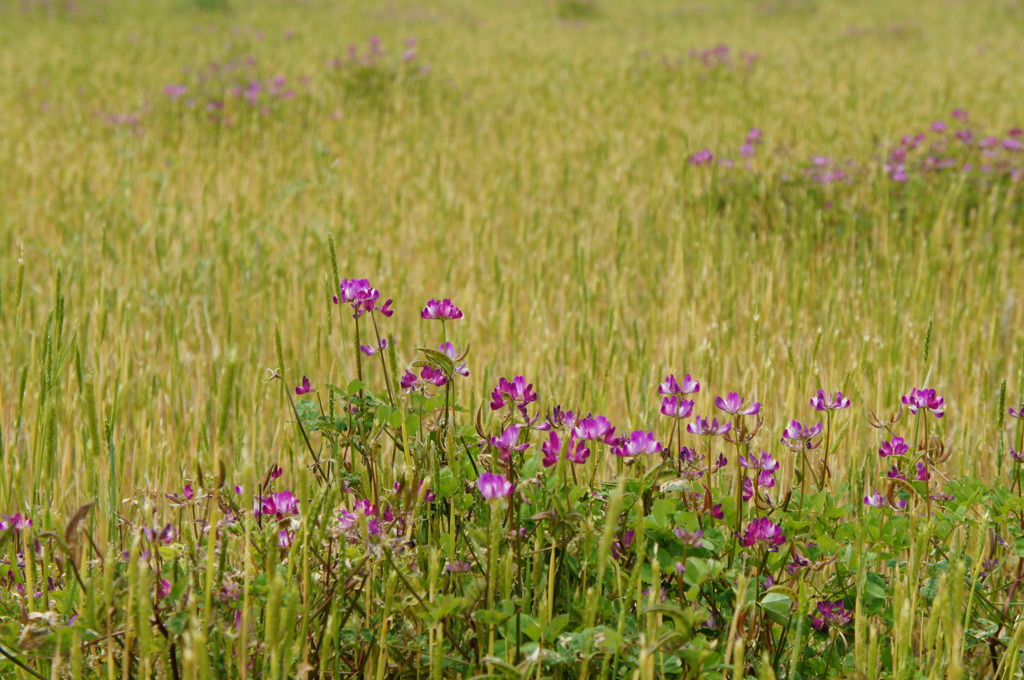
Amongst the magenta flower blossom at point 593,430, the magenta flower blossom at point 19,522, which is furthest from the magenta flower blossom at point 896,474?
the magenta flower blossom at point 19,522

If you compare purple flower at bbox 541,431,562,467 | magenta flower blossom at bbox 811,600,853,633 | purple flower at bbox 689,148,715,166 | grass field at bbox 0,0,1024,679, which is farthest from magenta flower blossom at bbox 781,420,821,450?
purple flower at bbox 689,148,715,166

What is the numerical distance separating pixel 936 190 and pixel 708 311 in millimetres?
1940

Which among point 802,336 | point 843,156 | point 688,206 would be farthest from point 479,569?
point 843,156

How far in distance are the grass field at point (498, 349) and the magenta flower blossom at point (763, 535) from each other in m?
0.02

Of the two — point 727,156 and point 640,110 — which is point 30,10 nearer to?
point 640,110

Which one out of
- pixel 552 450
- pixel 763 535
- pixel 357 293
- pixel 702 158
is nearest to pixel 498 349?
pixel 357 293

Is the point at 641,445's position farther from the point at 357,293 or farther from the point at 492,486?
the point at 357,293

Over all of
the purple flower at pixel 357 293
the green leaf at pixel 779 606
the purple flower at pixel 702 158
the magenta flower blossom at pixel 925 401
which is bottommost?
the green leaf at pixel 779 606

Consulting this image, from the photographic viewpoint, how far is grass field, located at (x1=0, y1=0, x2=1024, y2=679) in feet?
3.86

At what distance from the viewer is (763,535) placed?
127 centimetres

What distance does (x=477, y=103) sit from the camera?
7.00 meters

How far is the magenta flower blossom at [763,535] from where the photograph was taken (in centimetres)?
126

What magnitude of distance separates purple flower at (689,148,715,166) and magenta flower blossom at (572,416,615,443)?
3.58 meters

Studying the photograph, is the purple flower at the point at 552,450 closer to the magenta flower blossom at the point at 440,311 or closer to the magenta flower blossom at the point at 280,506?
the magenta flower blossom at the point at 440,311
